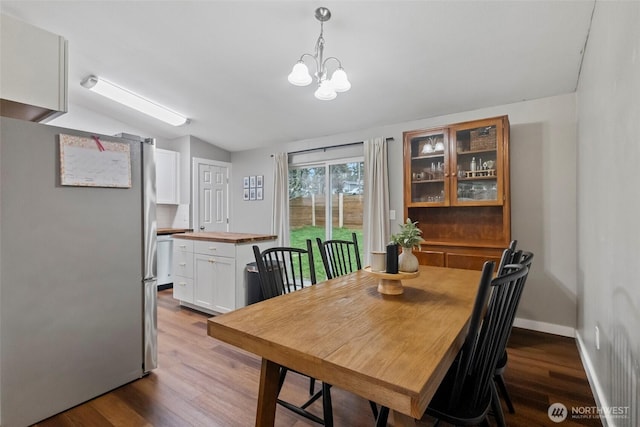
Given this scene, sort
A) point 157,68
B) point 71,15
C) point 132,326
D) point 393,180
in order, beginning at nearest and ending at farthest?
point 132,326
point 71,15
point 157,68
point 393,180

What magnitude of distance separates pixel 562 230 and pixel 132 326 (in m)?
3.80

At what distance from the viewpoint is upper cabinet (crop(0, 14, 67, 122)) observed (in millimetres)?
1586

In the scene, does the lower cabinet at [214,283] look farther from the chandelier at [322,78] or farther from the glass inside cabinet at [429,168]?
the glass inside cabinet at [429,168]

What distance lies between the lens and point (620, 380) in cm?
135

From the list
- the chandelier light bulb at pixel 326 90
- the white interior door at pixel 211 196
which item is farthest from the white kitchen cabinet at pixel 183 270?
the chandelier light bulb at pixel 326 90

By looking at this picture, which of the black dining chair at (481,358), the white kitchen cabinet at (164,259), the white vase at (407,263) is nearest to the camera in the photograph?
the black dining chair at (481,358)

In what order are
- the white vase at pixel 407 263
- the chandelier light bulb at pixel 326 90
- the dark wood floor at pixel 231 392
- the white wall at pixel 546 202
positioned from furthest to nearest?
the white wall at pixel 546 202, the chandelier light bulb at pixel 326 90, the dark wood floor at pixel 231 392, the white vase at pixel 407 263

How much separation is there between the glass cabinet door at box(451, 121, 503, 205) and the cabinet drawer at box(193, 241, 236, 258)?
95.0 inches

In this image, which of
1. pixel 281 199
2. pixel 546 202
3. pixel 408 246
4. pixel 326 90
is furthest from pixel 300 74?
pixel 281 199

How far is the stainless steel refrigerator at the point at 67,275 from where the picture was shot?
63.9 inches

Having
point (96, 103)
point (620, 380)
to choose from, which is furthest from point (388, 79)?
point (96, 103)

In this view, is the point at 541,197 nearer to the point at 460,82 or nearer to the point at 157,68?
the point at 460,82

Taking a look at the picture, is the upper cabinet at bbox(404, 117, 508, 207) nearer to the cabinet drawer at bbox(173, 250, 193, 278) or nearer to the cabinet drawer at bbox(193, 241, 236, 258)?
the cabinet drawer at bbox(193, 241, 236, 258)

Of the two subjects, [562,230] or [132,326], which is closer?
[132,326]
